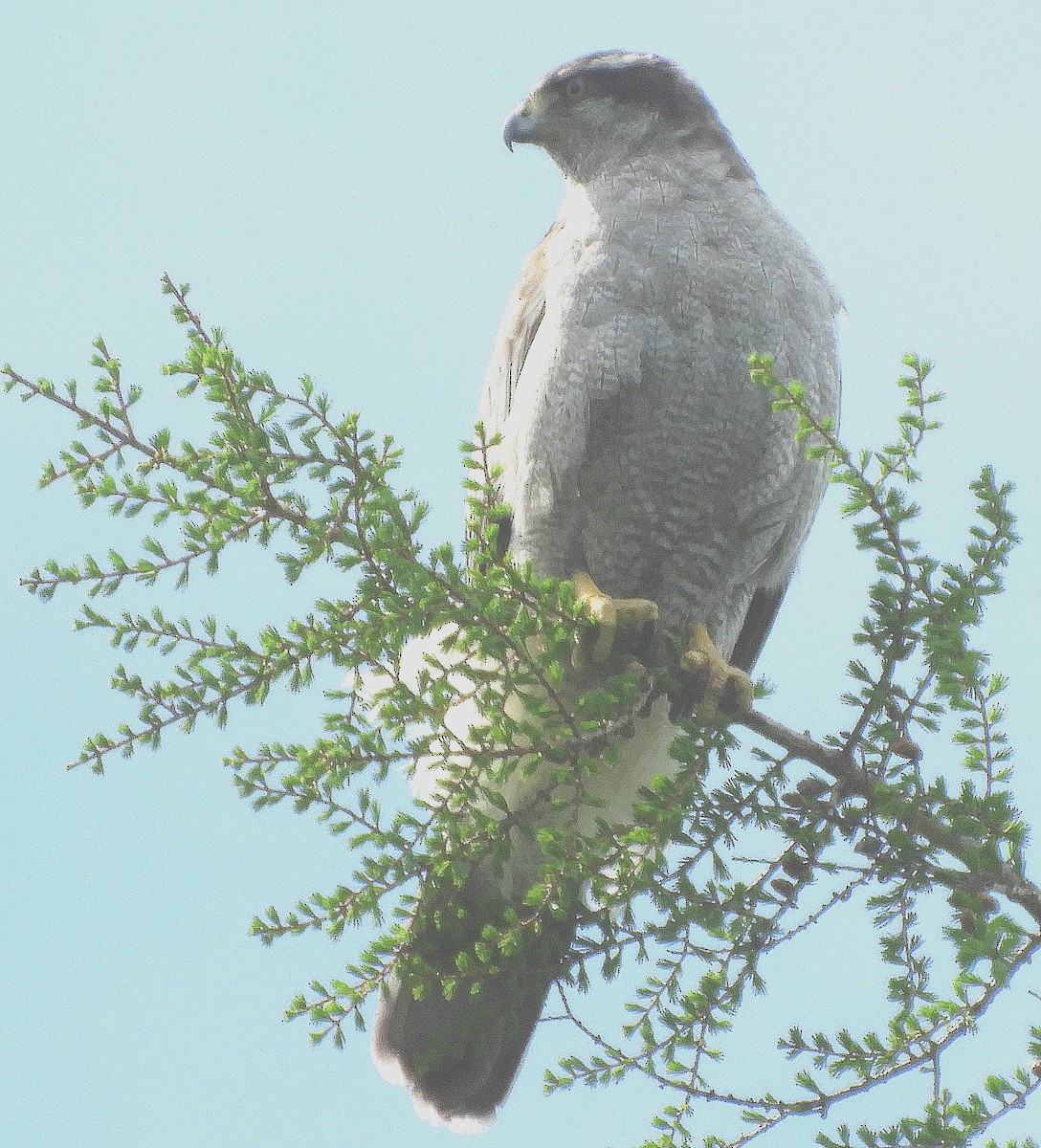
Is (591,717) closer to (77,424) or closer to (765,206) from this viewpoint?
(77,424)

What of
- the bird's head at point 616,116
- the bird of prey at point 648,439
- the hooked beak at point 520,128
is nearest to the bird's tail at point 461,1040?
the bird of prey at point 648,439

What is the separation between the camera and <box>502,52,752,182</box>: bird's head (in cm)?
411

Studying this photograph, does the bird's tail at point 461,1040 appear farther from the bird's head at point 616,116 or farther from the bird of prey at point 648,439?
the bird's head at point 616,116

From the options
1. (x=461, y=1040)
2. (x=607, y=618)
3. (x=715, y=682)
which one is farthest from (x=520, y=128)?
(x=461, y=1040)

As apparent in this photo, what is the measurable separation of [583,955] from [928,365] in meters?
1.55

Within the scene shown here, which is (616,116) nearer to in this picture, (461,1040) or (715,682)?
(715,682)

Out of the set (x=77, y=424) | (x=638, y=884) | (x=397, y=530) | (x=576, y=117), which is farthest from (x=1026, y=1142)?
(x=576, y=117)

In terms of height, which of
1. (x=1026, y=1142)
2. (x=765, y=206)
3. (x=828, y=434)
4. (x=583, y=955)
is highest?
(x=765, y=206)

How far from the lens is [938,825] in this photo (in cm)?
265

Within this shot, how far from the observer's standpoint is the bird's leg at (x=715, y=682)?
133 inches

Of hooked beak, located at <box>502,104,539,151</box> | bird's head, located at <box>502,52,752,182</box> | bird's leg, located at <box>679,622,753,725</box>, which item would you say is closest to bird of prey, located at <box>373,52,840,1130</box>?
bird's leg, located at <box>679,622,753,725</box>

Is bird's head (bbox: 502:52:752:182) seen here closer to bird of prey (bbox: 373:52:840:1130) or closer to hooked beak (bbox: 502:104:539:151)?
hooked beak (bbox: 502:104:539:151)

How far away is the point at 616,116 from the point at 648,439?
131cm

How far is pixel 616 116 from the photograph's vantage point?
4.18 meters
